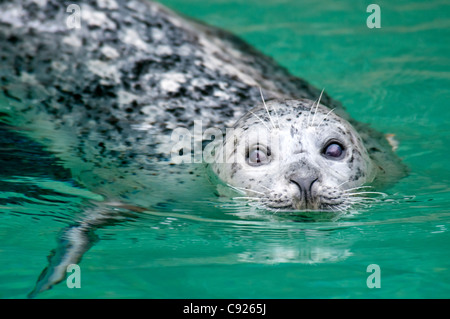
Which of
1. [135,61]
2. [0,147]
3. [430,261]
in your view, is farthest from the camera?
[135,61]

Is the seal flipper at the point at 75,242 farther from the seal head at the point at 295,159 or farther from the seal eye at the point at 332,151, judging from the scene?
the seal eye at the point at 332,151

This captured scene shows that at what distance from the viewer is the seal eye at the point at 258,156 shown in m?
4.35

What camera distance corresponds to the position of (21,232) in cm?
421

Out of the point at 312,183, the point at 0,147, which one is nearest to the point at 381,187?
the point at 312,183

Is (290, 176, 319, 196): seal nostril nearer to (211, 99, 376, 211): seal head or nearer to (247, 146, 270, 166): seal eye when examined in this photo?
(211, 99, 376, 211): seal head

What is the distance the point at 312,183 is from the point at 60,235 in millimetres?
1508

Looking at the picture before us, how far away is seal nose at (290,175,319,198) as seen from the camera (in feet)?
13.3
